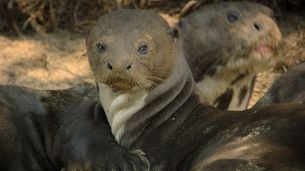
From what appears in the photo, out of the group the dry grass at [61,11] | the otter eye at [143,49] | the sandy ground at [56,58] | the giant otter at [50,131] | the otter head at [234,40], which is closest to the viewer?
the otter eye at [143,49]

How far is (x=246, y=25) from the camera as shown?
16.1 feet

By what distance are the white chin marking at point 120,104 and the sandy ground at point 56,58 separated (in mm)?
1720

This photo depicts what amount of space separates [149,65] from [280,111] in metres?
0.68

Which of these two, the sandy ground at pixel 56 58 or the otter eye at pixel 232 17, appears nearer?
the otter eye at pixel 232 17

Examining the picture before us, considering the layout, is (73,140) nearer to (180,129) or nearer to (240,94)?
(180,129)

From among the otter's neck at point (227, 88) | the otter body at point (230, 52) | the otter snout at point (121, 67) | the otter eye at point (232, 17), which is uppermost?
the otter snout at point (121, 67)

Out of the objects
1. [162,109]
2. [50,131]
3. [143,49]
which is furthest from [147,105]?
[50,131]

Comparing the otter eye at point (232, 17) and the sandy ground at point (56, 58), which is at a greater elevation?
the otter eye at point (232, 17)

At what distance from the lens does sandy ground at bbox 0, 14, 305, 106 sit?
230 inches

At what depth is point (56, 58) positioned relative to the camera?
623cm

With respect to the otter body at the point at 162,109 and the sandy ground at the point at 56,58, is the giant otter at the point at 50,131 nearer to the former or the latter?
the otter body at the point at 162,109

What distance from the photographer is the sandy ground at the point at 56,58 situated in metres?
5.84

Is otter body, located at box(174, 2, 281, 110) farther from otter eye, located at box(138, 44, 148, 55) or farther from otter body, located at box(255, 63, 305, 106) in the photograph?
otter eye, located at box(138, 44, 148, 55)

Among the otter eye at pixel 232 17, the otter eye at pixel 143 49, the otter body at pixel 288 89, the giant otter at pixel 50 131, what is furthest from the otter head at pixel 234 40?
the otter eye at pixel 143 49
